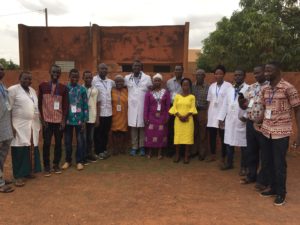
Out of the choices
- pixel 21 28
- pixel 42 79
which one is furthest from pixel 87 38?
pixel 42 79

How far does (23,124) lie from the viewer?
5.24 meters

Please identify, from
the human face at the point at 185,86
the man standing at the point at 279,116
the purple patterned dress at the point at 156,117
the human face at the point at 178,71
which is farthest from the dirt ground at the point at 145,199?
→ the human face at the point at 178,71

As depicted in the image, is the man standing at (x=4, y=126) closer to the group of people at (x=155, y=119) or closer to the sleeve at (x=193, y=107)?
the group of people at (x=155, y=119)

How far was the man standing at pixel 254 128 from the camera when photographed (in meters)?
4.83

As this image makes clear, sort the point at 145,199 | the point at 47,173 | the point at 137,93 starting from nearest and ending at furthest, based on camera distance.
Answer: the point at 145,199 < the point at 47,173 < the point at 137,93

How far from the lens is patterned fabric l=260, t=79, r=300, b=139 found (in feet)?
14.2

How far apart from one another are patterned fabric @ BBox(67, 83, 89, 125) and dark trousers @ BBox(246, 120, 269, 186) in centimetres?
275

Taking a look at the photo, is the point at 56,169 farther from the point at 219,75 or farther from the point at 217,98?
the point at 219,75

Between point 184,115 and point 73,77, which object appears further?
point 184,115

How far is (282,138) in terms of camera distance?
437 cm

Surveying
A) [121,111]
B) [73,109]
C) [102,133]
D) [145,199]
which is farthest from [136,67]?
[145,199]

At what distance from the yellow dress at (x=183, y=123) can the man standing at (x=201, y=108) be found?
25 centimetres

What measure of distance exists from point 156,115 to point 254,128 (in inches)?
89.9

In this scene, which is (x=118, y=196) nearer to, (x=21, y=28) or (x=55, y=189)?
(x=55, y=189)
